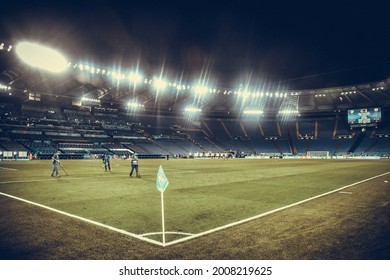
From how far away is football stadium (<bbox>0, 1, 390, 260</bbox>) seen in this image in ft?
20.6

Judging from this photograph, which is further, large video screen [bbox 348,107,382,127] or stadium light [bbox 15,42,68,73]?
large video screen [bbox 348,107,382,127]

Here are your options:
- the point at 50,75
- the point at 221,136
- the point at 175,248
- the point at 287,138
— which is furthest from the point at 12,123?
the point at 287,138

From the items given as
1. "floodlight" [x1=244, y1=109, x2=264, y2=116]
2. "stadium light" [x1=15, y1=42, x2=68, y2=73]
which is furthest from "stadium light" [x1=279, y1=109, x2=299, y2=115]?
"stadium light" [x1=15, y1=42, x2=68, y2=73]

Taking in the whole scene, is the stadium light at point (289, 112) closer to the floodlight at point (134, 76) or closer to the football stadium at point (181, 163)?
the football stadium at point (181, 163)

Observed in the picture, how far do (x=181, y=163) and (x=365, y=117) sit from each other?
51688mm

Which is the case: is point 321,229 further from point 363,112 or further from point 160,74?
point 363,112

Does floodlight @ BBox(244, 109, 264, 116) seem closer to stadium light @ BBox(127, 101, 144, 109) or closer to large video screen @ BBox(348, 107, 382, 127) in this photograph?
large video screen @ BBox(348, 107, 382, 127)

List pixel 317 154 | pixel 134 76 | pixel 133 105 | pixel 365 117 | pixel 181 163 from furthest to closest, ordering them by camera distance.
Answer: pixel 133 105 < pixel 317 154 < pixel 365 117 < pixel 134 76 < pixel 181 163

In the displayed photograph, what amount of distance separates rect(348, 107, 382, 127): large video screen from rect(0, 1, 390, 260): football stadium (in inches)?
10.3

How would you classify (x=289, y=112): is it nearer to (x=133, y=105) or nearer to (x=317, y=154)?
(x=317, y=154)

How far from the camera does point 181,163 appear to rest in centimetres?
4328

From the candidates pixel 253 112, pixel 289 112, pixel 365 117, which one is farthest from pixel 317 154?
pixel 253 112

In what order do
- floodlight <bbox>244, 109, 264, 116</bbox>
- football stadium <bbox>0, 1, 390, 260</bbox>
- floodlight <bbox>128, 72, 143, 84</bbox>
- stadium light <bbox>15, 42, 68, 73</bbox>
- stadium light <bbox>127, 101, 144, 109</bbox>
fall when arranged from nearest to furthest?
football stadium <bbox>0, 1, 390, 260</bbox> < stadium light <bbox>15, 42, 68, 73</bbox> < floodlight <bbox>128, 72, 143, 84</bbox> < stadium light <bbox>127, 101, 144, 109</bbox> < floodlight <bbox>244, 109, 264, 116</bbox>

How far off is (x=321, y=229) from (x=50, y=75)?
58.9 meters
